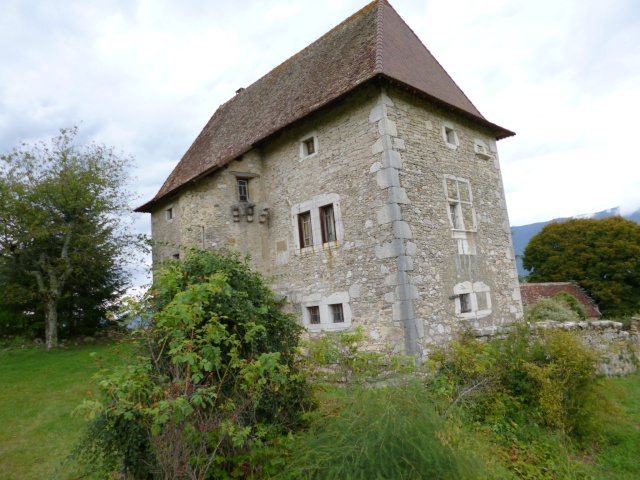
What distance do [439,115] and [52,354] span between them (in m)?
13.9

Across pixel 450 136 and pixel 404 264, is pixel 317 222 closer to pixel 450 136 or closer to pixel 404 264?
pixel 404 264

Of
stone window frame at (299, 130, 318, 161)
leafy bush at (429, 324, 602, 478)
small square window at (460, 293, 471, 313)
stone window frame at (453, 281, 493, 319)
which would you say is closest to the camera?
leafy bush at (429, 324, 602, 478)

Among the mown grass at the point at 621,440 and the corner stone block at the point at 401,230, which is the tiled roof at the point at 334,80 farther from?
the mown grass at the point at 621,440

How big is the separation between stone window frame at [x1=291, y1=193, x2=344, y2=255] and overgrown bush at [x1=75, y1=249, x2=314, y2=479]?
535 cm

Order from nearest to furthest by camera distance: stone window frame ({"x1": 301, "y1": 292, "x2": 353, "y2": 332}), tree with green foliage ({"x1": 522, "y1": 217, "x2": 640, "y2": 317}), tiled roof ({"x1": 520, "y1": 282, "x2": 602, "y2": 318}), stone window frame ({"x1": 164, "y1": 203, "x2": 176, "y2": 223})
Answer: stone window frame ({"x1": 301, "y1": 292, "x2": 353, "y2": 332}) < stone window frame ({"x1": 164, "y1": 203, "x2": 176, "y2": 223}) < tiled roof ({"x1": 520, "y1": 282, "x2": 602, "y2": 318}) < tree with green foliage ({"x1": 522, "y1": 217, "x2": 640, "y2": 317})

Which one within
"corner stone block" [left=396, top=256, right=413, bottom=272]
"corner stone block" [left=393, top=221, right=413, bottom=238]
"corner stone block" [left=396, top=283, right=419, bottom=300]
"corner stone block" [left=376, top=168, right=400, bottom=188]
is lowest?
"corner stone block" [left=396, top=283, right=419, bottom=300]

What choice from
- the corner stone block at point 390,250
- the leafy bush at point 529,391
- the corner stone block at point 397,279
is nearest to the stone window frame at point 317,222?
the corner stone block at point 390,250

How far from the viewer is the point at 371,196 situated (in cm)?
922

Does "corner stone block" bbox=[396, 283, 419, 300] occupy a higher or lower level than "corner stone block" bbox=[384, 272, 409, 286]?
lower

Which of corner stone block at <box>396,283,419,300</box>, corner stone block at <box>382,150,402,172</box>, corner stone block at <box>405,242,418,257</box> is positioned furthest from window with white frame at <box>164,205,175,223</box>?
corner stone block at <box>396,283,419,300</box>

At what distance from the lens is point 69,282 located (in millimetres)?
16516

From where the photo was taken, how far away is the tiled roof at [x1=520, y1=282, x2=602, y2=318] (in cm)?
2231

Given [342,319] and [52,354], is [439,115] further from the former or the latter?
[52,354]

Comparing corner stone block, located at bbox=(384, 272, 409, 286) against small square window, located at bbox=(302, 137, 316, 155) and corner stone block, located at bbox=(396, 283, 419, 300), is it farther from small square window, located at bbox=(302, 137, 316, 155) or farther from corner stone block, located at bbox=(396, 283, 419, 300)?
small square window, located at bbox=(302, 137, 316, 155)
